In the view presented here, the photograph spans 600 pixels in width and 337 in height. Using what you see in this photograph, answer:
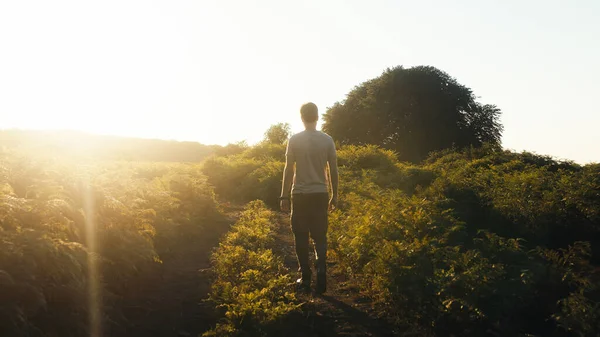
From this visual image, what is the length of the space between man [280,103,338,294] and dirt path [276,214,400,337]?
372 mm

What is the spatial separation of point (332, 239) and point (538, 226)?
13.4 ft

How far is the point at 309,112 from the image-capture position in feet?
23.1

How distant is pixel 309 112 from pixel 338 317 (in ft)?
9.49

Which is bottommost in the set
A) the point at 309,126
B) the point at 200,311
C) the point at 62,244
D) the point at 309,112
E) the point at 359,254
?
the point at 200,311

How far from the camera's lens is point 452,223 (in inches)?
313

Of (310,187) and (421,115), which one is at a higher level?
(421,115)

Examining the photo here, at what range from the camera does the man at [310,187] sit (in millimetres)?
6910

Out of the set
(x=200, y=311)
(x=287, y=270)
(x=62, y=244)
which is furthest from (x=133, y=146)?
(x=62, y=244)

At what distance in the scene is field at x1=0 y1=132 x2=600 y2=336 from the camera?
15.6ft

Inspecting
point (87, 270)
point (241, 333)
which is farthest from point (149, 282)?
point (241, 333)

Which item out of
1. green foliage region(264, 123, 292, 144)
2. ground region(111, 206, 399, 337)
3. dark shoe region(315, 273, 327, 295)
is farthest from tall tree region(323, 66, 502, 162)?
dark shoe region(315, 273, 327, 295)

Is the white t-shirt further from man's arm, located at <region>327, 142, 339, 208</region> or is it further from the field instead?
the field

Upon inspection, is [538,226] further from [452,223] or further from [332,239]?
[332,239]

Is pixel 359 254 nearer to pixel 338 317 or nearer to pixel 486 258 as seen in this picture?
pixel 338 317
